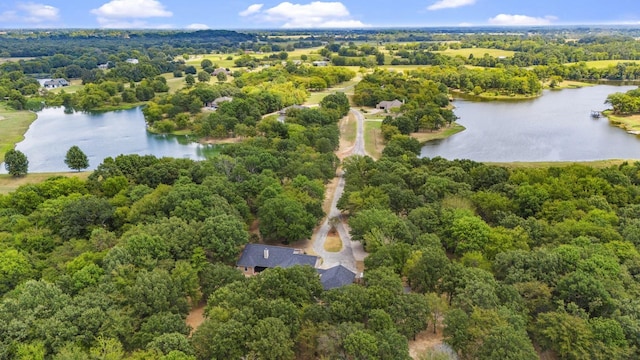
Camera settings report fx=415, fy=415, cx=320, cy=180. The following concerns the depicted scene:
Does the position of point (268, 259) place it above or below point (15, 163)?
below

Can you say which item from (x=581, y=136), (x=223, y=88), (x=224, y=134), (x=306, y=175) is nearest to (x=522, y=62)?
(x=581, y=136)

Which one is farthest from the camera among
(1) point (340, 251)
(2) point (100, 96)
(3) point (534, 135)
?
(2) point (100, 96)

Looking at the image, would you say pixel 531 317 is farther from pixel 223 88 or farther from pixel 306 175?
pixel 223 88

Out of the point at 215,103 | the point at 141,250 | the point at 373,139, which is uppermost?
the point at 215,103

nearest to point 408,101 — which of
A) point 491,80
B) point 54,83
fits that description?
point 491,80

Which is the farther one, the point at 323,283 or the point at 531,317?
the point at 323,283

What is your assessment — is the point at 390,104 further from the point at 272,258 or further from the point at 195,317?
the point at 195,317
